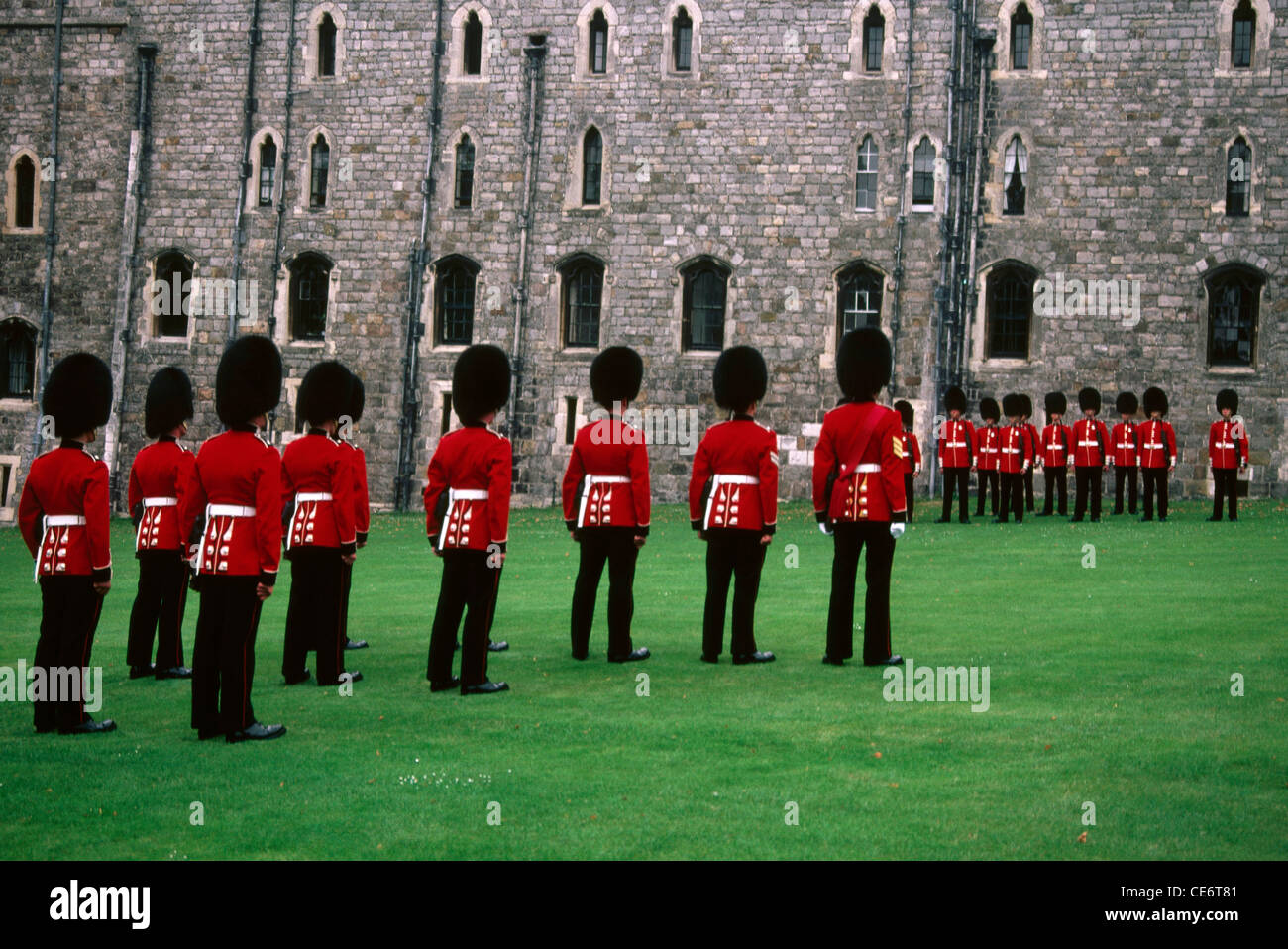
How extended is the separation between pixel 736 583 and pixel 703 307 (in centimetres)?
2000

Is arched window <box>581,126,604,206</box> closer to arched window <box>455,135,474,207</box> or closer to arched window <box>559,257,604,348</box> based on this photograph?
arched window <box>559,257,604,348</box>

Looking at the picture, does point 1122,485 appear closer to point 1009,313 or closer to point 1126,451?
point 1126,451

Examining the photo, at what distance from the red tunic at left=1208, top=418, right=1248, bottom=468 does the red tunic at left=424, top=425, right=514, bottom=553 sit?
1479 cm

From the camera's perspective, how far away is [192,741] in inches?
316

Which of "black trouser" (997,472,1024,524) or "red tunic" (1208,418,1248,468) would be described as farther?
"black trouser" (997,472,1024,524)

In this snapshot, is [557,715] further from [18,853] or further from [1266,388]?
[1266,388]

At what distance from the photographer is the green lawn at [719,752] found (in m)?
6.09

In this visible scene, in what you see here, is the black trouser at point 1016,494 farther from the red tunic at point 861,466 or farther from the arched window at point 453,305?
the arched window at point 453,305

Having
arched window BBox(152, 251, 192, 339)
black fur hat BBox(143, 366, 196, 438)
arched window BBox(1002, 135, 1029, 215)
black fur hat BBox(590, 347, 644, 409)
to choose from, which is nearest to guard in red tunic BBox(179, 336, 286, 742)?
black fur hat BBox(143, 366, 196, 438)

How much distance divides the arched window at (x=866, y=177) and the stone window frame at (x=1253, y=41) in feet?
20.7

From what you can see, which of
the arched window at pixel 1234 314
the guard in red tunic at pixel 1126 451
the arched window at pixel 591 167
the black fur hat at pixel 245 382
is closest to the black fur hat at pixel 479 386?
the black fur hat at pixel 245 382

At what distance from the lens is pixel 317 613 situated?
981 centimetres

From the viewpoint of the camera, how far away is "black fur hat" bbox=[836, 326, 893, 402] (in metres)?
10.7

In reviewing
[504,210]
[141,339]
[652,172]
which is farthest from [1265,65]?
[141,339]
